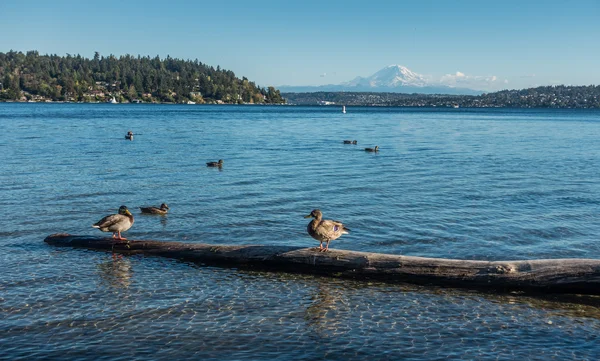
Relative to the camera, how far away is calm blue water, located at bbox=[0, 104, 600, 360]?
34.7 feet

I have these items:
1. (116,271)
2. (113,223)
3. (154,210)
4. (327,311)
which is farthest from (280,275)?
(154,210)

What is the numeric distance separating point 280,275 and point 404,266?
327 cm

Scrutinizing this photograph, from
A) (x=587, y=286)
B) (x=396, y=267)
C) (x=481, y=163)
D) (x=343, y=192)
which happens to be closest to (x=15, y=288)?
(x=396, y=267)

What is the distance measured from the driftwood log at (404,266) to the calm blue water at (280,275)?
406mm

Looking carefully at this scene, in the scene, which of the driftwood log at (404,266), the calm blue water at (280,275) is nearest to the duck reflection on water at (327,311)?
the calm blue water at (280,275)

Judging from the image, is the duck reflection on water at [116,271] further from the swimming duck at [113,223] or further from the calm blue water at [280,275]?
the swimming duck at [113,223]

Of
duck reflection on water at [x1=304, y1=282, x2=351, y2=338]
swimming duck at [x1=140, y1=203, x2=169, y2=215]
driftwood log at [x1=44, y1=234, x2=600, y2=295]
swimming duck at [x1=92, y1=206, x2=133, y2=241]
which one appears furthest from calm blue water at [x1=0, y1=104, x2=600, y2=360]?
swimming duck at [x1=92, y1=206, x2=133, y2=241]

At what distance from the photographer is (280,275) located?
1455 cm

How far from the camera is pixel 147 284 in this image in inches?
542

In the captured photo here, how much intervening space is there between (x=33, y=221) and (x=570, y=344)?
17963 millimetres

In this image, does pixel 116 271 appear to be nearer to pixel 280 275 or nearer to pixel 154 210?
pixel 280 275

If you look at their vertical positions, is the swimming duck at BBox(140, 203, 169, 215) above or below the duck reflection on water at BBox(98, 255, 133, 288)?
above

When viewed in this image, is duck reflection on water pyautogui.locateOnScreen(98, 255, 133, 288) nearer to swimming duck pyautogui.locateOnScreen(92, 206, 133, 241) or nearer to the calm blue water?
the calm blue water

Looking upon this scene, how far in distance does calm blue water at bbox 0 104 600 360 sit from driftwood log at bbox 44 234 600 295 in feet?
1.33
